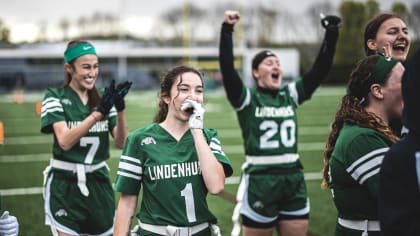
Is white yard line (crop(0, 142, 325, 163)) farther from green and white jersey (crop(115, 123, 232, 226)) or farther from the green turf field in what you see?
green and white jersey (crop(115, 123, 232, 226))

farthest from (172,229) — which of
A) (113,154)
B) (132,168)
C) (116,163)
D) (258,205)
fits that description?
(113,154)

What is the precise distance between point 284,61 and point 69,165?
49.9 m

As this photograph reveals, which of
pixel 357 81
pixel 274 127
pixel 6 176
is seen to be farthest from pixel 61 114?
pixel 6 176

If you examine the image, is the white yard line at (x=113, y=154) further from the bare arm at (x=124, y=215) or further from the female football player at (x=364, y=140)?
the female football player at (x=364, y=140)

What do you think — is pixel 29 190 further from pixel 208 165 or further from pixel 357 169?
pixel 357 169

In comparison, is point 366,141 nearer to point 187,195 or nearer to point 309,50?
point 187,195

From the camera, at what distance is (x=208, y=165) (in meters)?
3.15

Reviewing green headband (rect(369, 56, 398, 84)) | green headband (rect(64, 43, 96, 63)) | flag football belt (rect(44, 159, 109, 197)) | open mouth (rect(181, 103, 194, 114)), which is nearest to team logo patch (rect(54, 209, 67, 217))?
flag football belt (rect(44, 159, 109, 197))

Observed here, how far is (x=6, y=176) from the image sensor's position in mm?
11938

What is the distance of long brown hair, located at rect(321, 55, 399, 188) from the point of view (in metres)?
3.01

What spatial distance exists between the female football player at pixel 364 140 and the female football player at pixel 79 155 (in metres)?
1.91

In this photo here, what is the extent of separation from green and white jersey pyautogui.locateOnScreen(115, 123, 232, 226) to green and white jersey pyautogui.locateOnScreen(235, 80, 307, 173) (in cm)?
211

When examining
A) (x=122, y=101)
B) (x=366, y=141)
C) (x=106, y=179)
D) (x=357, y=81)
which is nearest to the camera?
(x=366, y=141)

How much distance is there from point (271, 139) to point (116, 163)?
26.7 ft
